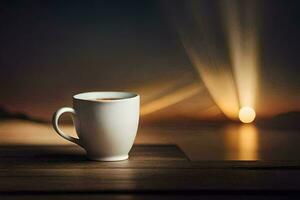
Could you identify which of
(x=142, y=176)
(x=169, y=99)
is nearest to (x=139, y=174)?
(x=142, y=176)

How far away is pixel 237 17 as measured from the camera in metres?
1.10

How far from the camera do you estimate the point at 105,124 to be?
79 centimetres

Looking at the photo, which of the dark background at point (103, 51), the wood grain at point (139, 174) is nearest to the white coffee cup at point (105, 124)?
the wood grain at point (139, 174)

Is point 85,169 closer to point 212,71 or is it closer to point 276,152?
point 276,152

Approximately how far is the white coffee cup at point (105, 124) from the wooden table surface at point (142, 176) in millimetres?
19

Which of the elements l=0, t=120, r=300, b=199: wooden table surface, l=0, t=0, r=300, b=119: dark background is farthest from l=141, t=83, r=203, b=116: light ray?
l=0, t=120, r=300, b=199: wooden table surface

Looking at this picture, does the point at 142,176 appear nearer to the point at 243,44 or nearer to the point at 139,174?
the point at 139,174

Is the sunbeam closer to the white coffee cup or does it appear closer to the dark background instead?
the dark background

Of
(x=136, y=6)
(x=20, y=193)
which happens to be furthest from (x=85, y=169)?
(x=136, y=6)

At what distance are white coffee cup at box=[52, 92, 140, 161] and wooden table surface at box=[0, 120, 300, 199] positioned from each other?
0.06 feet

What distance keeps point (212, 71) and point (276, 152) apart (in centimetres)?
26

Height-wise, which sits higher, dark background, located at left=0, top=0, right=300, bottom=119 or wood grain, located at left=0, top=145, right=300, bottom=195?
dark background, located at left=0, top=0, right=300, bottom=119

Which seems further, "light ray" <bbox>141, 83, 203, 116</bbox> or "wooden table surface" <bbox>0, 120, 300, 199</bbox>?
"light ray" <bbox>141, 83, 203, 116</bbox>

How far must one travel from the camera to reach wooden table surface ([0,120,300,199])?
0.66m
